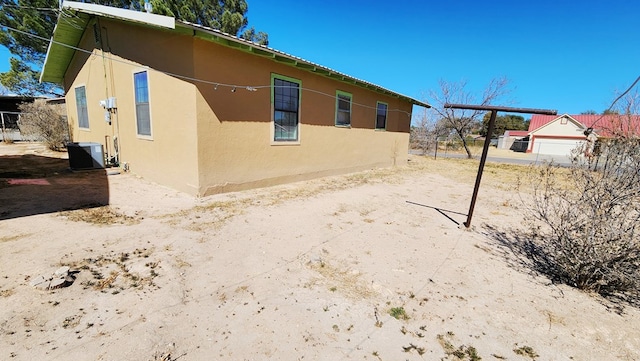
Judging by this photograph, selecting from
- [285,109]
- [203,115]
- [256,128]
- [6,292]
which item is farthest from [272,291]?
[285,109]

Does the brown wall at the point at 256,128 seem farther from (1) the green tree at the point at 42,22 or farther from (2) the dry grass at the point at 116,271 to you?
(1) the green tree at the point at 42,22

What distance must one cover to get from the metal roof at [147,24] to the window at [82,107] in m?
1.33

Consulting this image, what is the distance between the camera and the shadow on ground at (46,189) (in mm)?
4594

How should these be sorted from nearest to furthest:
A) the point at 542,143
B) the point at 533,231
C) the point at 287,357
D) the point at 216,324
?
the point at 287,357 → the point at 216,324 → the point at 533,231 → the point at 542,143

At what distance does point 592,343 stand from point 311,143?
6908 millimetres

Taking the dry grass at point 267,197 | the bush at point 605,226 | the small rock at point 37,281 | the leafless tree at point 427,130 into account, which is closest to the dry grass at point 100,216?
the dry grass at point 267,197

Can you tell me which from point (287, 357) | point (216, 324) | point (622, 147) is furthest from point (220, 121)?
point (622, 147)

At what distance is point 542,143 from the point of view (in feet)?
107

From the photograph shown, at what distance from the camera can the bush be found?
9.25 ft

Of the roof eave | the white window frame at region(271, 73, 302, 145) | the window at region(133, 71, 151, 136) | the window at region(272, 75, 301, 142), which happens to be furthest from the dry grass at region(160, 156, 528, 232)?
the roof eave

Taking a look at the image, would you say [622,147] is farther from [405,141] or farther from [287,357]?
[405,141]

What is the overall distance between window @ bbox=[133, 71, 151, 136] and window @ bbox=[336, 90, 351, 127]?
5316 millimetres

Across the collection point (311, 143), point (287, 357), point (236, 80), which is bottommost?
point (287, 357)

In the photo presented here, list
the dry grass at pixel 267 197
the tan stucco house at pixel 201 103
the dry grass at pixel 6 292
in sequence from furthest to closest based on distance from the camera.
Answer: the tan stucco house at pixel 201 103 → the dry grass at pixel 267 197 → the dry grass at pixel 6 292
